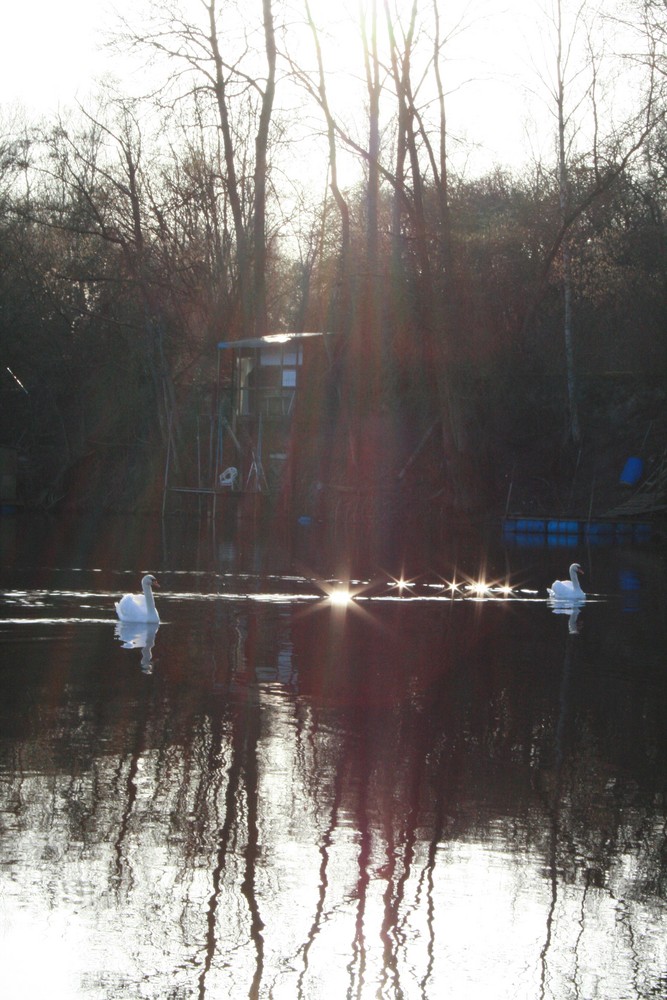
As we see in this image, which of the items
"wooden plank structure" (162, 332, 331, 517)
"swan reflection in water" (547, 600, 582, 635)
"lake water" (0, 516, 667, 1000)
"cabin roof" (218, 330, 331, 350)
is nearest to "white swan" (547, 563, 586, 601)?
"swan reflection in water" (547, 600, 582, 635)

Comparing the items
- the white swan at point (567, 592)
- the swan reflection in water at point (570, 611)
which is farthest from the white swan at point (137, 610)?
the white swan at point (567, 592)

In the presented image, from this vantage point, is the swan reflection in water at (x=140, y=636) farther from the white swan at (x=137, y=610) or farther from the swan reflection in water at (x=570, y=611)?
the swan reflection in water at (x=570, y=611)

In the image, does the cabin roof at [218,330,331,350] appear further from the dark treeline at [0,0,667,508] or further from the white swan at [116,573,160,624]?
the white swan at [116,573,160,624]

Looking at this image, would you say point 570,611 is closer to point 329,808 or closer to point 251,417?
point 329,808

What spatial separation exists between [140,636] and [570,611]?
6.68 m

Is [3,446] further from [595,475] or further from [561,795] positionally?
[561,795]

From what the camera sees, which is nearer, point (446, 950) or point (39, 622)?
point (446, 950)

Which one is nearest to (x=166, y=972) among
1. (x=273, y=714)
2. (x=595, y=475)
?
(x=273, y=714)

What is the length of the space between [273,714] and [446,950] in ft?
15.5

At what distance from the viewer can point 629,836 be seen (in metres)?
7.33

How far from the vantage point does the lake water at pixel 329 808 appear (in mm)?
5500

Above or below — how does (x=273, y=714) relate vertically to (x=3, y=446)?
below

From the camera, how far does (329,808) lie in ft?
25.1

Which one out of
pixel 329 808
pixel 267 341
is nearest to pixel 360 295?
pixel 267 341
